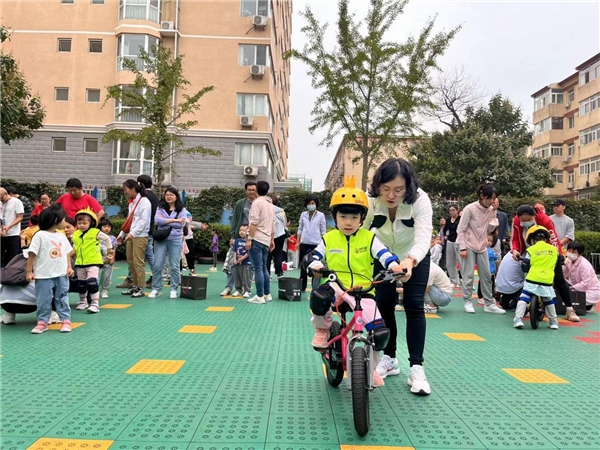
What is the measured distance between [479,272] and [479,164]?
24847 mm

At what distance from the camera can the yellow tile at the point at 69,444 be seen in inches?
93.8

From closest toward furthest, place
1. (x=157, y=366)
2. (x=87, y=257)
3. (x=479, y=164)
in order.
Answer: (x=157, y=366), (x=87, y=257), (x=479, y=164)

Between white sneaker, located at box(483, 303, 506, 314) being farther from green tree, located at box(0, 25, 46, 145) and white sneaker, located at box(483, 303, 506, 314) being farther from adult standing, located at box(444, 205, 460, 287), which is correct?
green tree, located at box(0, 25, 46, 145)

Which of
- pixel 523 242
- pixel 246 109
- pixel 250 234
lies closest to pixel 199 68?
pixel 246 109

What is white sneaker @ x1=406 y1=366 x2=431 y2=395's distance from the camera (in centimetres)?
331

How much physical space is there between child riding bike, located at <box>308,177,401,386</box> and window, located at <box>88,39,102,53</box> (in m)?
26.8

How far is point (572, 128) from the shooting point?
45.3m

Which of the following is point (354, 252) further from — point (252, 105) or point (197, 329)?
point (252, 105)

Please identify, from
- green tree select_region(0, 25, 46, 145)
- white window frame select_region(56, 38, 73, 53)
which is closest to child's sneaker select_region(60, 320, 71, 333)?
green tree select_region(0, 25, 46, 145)

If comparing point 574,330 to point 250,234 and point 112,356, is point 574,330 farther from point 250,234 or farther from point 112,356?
point 112,356

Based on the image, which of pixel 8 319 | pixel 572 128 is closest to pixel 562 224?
pixel 8 319

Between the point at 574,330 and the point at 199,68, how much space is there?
23861 millimetres

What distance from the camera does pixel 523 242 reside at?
7055 millimetres

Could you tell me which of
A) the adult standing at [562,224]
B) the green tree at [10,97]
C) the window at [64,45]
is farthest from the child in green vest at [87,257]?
the window at [64,45]
